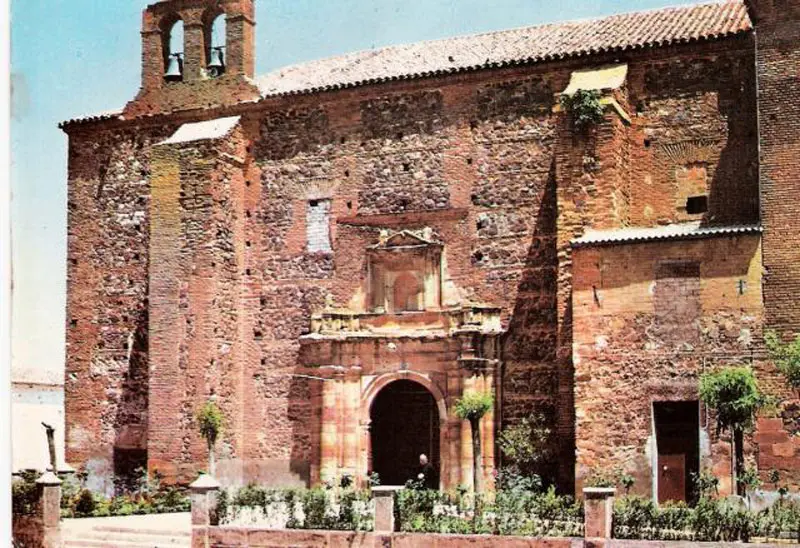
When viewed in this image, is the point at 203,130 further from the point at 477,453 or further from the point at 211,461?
the point at 477,453

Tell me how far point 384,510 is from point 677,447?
14.3 ft

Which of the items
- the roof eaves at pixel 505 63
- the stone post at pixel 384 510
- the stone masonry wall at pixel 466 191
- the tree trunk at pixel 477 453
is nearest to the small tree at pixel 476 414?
the tree trunk at pixel 477 453

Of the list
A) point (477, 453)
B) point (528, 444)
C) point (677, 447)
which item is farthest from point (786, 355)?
point (477, 453)

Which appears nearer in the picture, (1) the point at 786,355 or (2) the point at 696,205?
(1) the point at 786,355

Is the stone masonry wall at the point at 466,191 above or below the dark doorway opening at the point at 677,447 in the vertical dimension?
above

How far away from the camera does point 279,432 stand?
74.2 feet

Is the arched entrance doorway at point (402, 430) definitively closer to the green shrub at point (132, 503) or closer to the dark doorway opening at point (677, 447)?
the green shrub at point (132, 503)

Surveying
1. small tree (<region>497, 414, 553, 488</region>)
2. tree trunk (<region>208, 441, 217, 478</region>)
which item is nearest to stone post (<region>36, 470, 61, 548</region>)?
tree trunk (<region>208, 441, 217, 478</region>)

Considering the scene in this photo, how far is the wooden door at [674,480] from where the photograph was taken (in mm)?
18078

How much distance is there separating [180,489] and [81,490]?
1.58m

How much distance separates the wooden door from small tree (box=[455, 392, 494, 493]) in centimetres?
295

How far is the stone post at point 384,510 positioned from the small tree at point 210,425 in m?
6.14

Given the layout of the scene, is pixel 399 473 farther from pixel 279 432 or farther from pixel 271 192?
pixel 271 192

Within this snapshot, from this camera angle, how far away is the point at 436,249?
71.3 feet
